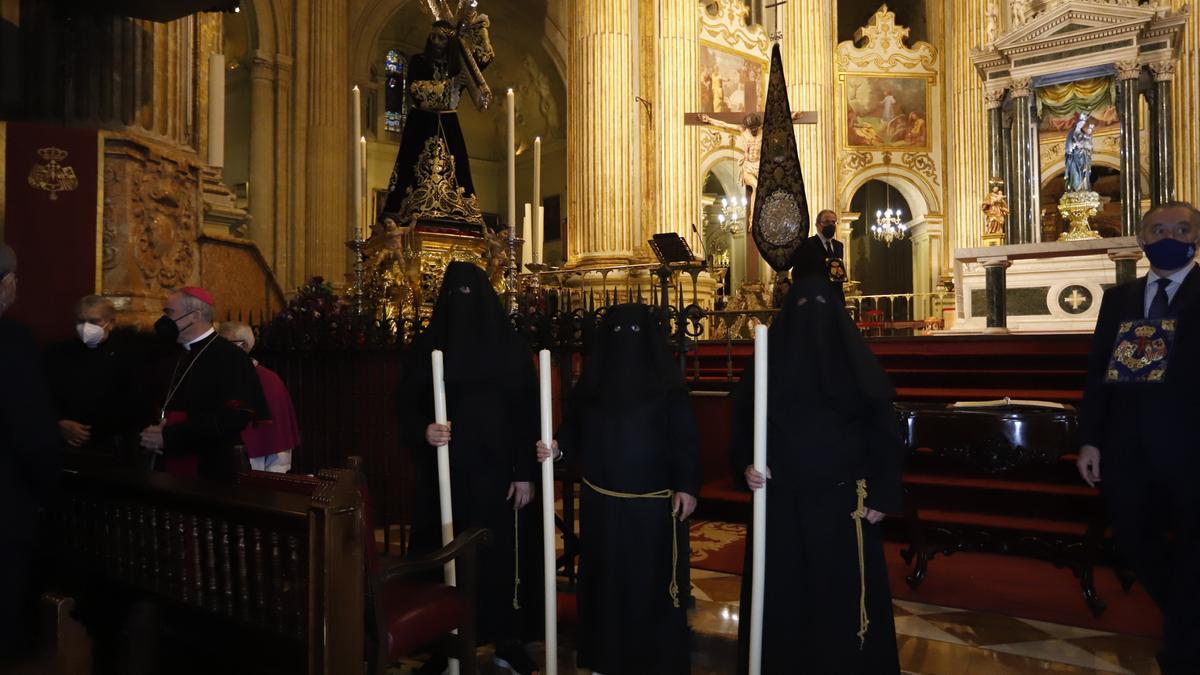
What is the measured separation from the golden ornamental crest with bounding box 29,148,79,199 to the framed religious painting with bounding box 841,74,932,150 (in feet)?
62.2

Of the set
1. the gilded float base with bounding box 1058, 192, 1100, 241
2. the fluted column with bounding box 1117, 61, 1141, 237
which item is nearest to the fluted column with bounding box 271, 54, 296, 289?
the gilded float base with bounding box 1058, 192, 1100, 241

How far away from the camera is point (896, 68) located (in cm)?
2105

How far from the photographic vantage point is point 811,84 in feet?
57.3

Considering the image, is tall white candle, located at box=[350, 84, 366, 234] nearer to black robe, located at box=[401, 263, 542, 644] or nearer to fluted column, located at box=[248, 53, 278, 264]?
black robe, located at box=[401, 263, 542, 644]

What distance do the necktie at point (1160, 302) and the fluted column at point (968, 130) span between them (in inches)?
561

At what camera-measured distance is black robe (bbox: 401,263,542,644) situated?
144 inches

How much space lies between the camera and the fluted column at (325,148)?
53.0 ft

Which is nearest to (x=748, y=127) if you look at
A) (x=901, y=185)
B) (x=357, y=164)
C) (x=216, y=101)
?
(x=901, y=185)

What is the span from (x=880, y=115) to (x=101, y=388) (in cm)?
2009

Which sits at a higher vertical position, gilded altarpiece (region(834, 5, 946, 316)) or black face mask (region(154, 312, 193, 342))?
gilded altarpiece (region(834, 5, 946, 316))

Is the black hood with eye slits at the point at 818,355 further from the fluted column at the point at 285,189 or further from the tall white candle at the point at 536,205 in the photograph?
the fluted column at the point at 285,189

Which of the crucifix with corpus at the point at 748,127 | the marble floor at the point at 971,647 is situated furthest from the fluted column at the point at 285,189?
the marble floor at the point at 971,647

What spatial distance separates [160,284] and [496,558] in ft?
10.4

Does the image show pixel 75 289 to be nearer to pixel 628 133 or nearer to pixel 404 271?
pixel 404 271
